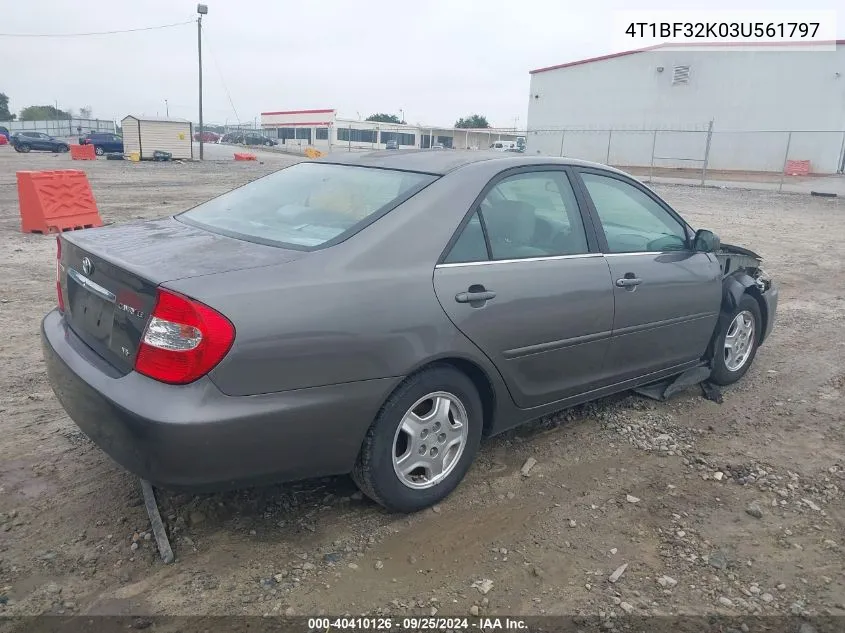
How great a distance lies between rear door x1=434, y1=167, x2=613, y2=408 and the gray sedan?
1 centimetres

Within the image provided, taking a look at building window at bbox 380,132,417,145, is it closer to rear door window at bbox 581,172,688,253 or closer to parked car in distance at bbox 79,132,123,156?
parked car in distance at bbox 79,132,123,156

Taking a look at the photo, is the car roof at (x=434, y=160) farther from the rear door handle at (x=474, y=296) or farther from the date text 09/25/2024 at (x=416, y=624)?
the date text 09/25/2024 at (x=416, y=624)

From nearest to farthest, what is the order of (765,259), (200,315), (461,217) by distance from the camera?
(200,315) → (461,217) → (765,259)

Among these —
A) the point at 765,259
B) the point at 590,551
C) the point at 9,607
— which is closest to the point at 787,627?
the point at 590,551

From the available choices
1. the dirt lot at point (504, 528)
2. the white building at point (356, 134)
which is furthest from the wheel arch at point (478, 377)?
the white building at point (356, 134)

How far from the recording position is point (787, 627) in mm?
2455

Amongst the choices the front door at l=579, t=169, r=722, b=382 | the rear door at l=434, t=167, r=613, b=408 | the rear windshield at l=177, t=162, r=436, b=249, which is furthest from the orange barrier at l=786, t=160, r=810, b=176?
the rear windshield at l=177, t=162, r=436, b=249

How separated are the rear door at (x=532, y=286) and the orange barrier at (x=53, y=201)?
29.2 ft

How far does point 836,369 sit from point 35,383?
5762 millimetres

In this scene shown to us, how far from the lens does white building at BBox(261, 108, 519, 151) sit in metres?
51.5

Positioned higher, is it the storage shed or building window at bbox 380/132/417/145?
building window at bbox 380/132/417/145

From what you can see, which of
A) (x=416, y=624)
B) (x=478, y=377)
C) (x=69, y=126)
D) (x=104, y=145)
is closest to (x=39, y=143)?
(x=104, y=145)

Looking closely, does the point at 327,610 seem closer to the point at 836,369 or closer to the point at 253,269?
the point at 253,269

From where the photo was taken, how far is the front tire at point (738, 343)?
4570 millimetres
